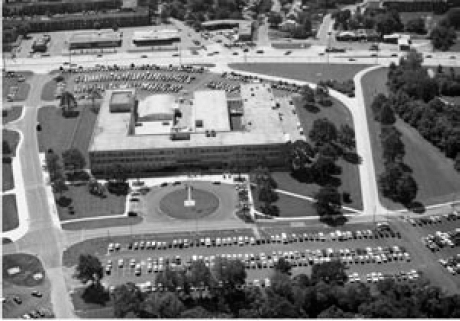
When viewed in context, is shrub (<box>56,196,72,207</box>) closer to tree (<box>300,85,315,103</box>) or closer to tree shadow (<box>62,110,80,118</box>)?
tree shadow (<box>62,110,80,118</box>)

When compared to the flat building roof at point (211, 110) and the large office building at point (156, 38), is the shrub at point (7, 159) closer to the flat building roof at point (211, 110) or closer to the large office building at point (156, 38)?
the flat building roof at point (211, 110)

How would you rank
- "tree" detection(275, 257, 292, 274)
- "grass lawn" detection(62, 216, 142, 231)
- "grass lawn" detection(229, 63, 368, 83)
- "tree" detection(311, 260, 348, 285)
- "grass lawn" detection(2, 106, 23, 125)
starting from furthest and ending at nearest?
"grass lawn" detection(229, 63, 368, 83), "grass lawn" detection(2, 106, 23, 125), "grass lawn" detection(62, 216, 142, 231), "tree" detection(275, 257, 292, 274), "tree" detection(311, 260, 348, 285)

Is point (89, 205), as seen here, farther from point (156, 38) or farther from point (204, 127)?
point (156, 38)

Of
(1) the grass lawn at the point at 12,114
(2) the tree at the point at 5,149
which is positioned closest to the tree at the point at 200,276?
(2) the tree at the point at 5,149

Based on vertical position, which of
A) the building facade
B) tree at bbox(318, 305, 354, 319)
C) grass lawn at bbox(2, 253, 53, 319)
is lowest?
grass lawn at bbox(2, 253, 53, 319)

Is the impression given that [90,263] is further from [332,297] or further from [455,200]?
[455,200]

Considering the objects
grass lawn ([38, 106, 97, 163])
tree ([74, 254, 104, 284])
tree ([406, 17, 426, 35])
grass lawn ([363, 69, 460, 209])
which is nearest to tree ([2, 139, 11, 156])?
grass lawn ([38, 106, 97, 163])

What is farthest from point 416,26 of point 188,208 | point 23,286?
point 23,286
